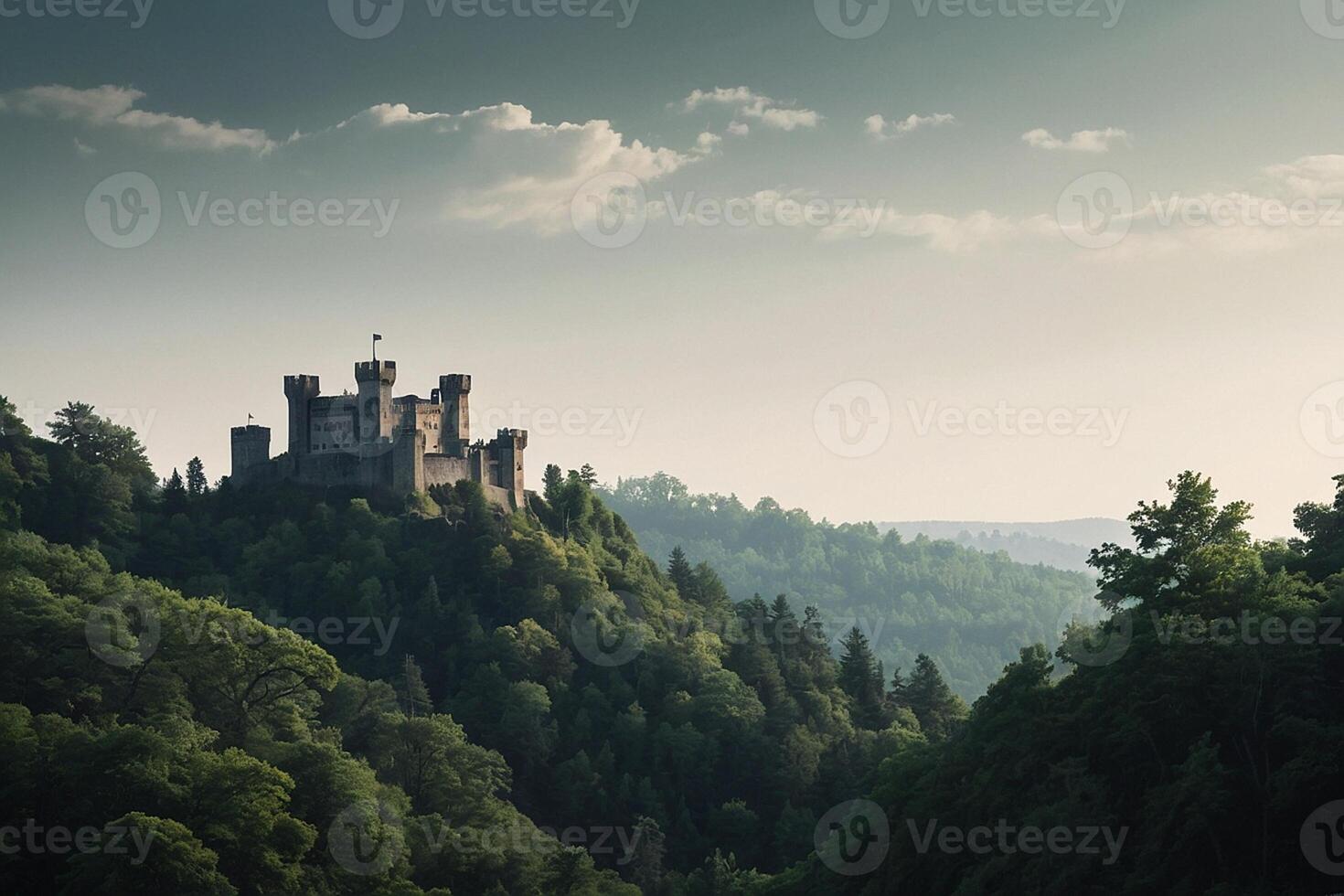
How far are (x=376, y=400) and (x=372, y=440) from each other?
250 centimetres

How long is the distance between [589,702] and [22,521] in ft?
109

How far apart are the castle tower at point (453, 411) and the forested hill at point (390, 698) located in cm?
319

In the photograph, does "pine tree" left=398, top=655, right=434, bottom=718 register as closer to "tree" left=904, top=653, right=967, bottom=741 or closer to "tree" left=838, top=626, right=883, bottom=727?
"tree" left=838, top=626, right=883, bottom=727

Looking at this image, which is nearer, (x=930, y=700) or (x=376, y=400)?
(x=376, y=400)

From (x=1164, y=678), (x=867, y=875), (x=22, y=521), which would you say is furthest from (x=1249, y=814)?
(x=22, y=521)

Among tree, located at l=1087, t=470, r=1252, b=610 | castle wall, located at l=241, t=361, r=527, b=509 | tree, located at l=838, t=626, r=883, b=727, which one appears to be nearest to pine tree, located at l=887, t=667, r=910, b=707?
tree, located at l=838, t=626, r=883, b=727

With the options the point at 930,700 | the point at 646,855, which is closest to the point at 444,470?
the point at 646,855

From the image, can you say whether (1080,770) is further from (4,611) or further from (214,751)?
(4,611)

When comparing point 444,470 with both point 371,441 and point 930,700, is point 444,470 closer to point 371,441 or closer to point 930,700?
point 371,441

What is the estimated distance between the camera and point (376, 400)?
89375 mm

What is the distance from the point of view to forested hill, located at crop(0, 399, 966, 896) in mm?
55625

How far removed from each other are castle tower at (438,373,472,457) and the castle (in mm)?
56

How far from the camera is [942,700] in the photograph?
Result: 326ft

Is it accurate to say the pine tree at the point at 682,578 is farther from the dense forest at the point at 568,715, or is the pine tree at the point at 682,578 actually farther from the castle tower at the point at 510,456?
the castle tower at the point at 510,456
